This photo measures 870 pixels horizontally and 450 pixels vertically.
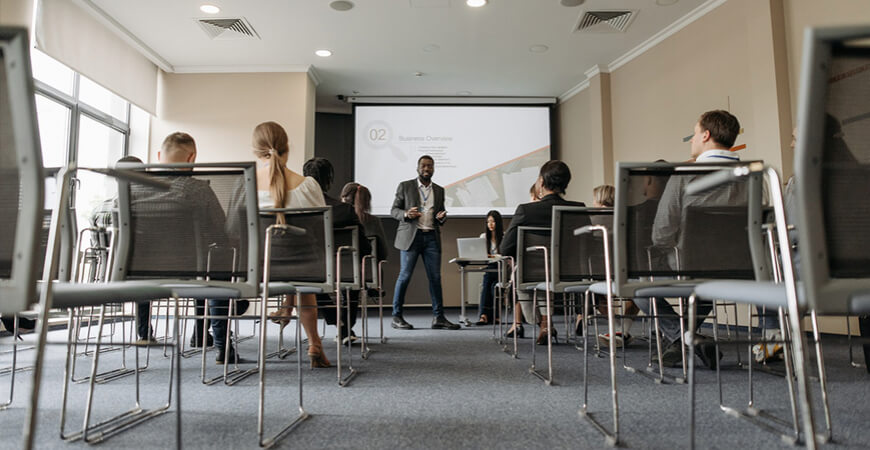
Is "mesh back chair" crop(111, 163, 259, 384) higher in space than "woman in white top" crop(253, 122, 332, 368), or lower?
lower

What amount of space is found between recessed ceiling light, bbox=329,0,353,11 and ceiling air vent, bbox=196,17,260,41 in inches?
36.8

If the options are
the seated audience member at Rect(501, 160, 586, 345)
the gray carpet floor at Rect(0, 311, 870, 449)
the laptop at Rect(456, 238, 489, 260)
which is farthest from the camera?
the laptop at Rect(456, 238, 489, 260)

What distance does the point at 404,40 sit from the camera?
5336 mm

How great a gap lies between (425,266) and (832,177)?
3.93m

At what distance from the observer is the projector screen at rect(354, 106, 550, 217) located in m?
6.69

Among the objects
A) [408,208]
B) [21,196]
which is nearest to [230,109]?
[408,208]

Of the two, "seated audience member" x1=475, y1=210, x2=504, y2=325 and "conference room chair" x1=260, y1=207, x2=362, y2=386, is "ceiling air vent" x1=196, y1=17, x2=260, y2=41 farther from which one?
"conference room chair" x1=260, y1=207, x2=362, y2=386

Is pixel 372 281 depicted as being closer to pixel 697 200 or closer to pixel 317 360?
pixel 317 360

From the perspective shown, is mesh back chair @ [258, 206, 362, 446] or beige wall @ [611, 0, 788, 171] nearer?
mesh back chair @ [258, 206, 362, 446]

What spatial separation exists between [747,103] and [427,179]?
2832mm

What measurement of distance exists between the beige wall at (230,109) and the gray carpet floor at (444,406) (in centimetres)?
356

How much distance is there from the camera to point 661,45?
17.5 ft

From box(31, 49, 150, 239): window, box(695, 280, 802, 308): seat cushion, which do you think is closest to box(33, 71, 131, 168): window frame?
box(31, 49, 150, 239): window

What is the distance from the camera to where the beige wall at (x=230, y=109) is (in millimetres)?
5941
